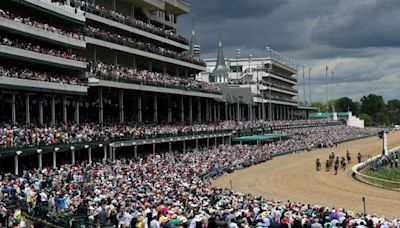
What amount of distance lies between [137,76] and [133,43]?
11.2 ft

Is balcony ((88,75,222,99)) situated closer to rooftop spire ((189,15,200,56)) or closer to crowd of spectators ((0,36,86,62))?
crowd of spectators ((0,36,86,62))

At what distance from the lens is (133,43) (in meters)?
55.6

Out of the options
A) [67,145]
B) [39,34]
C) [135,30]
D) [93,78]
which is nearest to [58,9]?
[39,34]

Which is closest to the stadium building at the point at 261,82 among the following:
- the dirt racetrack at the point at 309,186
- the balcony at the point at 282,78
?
the balcony at the point at 282,78

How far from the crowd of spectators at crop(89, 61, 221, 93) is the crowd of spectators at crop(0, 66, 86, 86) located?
2.26m

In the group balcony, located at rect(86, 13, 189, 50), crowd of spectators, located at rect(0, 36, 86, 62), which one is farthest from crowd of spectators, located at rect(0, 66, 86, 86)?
balcony, located at rect(86, 13, 189, 50)

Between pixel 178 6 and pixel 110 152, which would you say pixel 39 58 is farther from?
pixel 178 6

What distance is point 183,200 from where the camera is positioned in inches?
1011

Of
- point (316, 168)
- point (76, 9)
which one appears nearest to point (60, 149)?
point (76, 9)

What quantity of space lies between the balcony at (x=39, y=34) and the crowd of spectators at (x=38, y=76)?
231 cm

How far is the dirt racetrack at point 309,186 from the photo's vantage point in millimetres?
35238

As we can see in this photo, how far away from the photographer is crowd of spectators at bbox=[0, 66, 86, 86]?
1479 inches

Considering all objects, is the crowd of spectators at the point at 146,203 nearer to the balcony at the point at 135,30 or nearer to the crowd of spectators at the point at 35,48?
the crowd of spectators at the point at 35,48

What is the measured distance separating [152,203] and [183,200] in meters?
2.43
